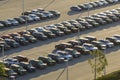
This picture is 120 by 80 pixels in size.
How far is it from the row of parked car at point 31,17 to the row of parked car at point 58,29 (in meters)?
4.44

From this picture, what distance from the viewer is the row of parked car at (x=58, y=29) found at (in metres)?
78.2

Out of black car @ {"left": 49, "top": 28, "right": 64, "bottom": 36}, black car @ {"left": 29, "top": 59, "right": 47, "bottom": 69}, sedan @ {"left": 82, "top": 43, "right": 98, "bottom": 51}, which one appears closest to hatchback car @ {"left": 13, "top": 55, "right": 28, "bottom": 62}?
black car @ {"left": 29, "top": 59, "right": 47, "bottom": 69}

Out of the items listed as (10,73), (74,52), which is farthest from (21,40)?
(10,73)

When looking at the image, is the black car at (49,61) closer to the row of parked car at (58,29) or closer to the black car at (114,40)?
the row of parked car at (58,29)

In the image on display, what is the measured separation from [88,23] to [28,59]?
1836cm

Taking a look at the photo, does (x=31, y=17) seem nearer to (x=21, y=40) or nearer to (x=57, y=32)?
(x=57, y=32)

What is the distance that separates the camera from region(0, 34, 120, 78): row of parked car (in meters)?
68.1

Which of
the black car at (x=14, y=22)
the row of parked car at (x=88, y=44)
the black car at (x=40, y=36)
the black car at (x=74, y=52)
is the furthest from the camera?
the black car at (x=14, y=22)

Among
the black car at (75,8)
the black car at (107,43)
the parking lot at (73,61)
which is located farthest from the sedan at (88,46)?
the black car at (75,8)

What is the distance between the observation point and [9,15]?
9238 cm

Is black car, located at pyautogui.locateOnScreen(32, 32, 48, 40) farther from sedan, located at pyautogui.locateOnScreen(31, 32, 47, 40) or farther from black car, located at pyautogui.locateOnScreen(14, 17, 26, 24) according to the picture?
black car, located at pyautogui.locateOnScreen(14, 17, 26, 24)

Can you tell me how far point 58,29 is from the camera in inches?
3302

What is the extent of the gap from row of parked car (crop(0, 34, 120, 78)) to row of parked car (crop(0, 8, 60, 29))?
11.6 m

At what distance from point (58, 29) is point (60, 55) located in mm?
11265
